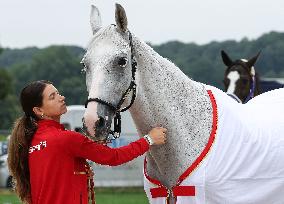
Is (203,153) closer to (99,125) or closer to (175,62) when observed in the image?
(99,125)

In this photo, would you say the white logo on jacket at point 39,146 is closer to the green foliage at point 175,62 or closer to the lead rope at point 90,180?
the lead rope at point 90,180

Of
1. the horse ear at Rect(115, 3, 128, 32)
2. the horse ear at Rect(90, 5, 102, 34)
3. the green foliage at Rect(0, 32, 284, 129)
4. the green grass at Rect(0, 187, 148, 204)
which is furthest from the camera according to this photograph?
the green foliage at Rect(0, 32, 284, 129)

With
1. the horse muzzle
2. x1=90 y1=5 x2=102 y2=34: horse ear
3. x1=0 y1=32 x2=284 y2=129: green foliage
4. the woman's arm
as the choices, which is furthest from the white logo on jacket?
x1=0 y1=32 x2=284 y2=129: green foliage

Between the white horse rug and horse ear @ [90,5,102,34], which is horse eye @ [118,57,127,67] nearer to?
horse ear @ [90,5,102,34]

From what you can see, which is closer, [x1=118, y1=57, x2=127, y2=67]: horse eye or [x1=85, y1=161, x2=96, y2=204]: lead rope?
[x1=118, y1=57, x2=127, y2=67]: horse eye

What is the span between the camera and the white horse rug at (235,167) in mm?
4910

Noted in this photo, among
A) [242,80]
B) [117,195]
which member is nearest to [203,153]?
[242,80]

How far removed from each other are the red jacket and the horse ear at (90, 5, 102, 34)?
74 cm

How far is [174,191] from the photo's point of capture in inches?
197

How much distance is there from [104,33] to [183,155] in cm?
98

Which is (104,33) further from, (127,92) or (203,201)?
(203,201)

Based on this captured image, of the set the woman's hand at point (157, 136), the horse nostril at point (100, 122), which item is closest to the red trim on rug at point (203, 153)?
the woman's hand at point (157, 136)

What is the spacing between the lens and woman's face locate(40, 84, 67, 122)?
16.2 ft

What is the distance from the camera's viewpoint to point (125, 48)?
4.82 meters
